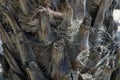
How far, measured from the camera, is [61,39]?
16.0 ft

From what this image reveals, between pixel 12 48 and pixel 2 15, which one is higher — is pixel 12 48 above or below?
below

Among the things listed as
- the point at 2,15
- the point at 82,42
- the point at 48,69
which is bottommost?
the point at 48,69

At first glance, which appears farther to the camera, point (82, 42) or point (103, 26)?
point (103, 26)

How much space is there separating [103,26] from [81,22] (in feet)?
1.37

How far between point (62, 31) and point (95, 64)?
25.2 inches

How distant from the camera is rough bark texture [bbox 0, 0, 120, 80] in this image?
16.0ft

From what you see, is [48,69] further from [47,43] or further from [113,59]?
[113,59]

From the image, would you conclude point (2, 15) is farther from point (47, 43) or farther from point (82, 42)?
point (82, 42)

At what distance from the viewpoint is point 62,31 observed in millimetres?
4996

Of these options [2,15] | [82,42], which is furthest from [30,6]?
[82,42]

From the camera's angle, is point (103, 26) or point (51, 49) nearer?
point (51, 49)

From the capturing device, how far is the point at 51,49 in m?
4.95

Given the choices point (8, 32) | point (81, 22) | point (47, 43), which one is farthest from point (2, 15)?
point (81, 22)

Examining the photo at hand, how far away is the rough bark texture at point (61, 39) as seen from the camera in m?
4.87
